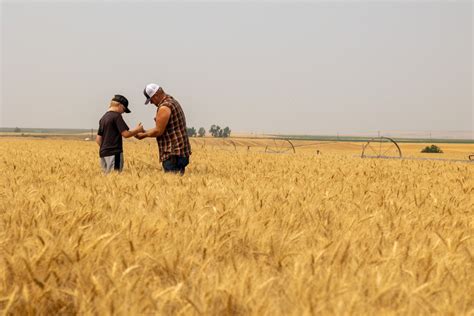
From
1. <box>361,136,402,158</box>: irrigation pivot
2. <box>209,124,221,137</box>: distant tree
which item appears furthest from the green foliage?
<box>361,136,402,158</box>: irrigation pivot

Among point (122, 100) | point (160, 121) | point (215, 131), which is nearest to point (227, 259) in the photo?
point (160, 121)

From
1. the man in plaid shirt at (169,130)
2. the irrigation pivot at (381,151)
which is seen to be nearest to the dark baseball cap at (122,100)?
the man in plaid shirt at (169,130)

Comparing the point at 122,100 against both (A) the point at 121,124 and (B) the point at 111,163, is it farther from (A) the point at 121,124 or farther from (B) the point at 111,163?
(B) the point at 111,163

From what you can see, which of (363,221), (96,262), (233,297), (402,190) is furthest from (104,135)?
(233,297)

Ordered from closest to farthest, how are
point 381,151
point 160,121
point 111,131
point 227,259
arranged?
point 227,259, point 160,121, point 111,131, point 381,151

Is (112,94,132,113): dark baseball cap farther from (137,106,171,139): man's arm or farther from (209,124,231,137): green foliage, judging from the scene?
(209,124,231,137): green foliage

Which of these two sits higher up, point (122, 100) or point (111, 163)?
point (122, 100)

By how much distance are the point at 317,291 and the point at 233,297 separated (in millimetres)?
322

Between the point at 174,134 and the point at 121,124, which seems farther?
the point at 121,124

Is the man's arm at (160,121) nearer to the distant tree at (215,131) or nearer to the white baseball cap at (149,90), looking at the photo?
the white baseball cap at (149,90)

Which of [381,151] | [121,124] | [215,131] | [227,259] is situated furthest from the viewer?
[215,131]

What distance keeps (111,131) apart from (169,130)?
3.72 ft

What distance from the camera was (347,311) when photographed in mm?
1541

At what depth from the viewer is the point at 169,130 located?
7180 mm
